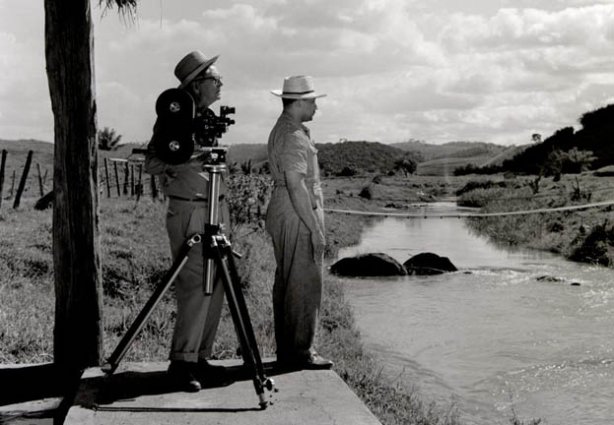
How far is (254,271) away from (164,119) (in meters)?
10.9

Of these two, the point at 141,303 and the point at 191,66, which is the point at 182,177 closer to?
the point at 191,66

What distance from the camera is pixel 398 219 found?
43.7 m

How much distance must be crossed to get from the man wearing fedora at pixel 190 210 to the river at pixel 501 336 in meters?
5.19

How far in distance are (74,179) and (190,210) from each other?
1337 mm

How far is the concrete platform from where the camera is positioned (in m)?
5.06

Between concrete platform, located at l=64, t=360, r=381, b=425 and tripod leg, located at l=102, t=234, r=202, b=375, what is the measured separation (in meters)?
0.26

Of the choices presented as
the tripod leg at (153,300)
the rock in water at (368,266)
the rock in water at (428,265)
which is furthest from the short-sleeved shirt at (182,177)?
the rock in water at (428,265)

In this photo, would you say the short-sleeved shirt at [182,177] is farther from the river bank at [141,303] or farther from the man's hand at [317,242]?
the river bank at [141,303]

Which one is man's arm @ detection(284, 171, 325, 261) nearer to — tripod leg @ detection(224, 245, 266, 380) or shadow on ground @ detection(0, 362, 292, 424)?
tripod leg @ detection(224, 245, 266, 380)

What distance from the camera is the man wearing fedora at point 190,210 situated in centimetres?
549

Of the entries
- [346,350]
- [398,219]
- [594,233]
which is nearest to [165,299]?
[346,350]

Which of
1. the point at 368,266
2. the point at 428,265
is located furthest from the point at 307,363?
the point at 428,265

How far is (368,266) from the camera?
902 inches

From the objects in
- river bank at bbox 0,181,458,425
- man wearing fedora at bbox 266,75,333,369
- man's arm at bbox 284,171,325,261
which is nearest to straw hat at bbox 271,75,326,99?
man wearing fedora at bbox 266,75,333,369
